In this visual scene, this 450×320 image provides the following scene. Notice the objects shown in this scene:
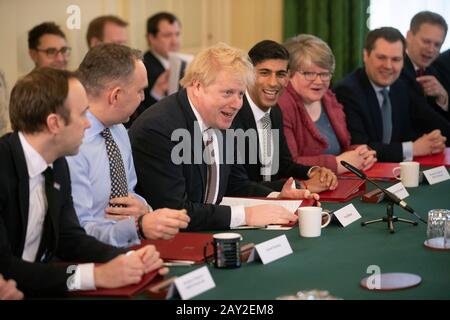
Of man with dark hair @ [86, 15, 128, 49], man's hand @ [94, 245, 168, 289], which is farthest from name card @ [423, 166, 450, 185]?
man with dark hair @ [86, 15, 128, 49]

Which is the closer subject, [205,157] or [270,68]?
[205,157]

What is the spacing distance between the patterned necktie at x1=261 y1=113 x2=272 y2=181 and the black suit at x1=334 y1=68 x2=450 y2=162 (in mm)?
947

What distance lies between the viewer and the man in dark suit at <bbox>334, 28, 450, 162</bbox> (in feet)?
15.4

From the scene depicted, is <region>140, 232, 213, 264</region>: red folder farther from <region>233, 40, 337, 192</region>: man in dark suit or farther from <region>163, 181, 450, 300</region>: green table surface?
<region>233, 40, 337, 192</region>: man in dark suit

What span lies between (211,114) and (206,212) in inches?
18.2

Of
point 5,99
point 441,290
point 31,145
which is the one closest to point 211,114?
point 31,145

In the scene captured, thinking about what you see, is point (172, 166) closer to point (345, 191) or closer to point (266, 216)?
point (266, 216)

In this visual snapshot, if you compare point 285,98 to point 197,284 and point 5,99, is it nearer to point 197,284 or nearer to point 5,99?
point 5,99

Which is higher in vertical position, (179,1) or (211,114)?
(179,1)

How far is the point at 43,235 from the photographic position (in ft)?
7.70

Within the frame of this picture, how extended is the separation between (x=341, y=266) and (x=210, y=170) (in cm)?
101

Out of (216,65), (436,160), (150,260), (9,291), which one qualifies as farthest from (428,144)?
(9,291)

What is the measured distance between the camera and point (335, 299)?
2.01 meters

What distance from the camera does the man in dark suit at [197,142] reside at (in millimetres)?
2967
